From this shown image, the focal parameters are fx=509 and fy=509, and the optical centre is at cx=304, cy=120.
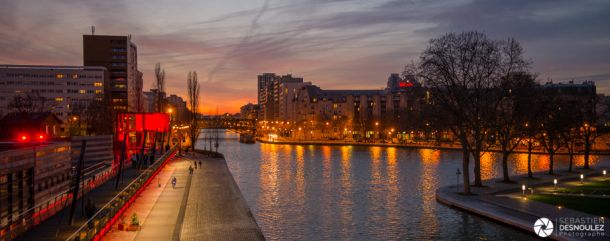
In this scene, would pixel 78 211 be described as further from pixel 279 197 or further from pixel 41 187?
pixel 279 197

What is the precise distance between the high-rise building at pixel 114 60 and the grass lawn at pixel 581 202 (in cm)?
15301

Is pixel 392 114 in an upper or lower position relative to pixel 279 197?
upper

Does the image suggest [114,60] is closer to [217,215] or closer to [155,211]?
[155,211]

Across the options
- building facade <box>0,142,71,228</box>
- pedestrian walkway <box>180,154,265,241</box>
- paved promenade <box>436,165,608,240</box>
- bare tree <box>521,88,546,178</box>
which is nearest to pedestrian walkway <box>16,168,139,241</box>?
building facade <box>0,142,71,228</box>

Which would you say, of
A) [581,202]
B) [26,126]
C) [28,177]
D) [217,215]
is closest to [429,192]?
[581,202]

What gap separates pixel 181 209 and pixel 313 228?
8793mm

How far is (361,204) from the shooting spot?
39.2m

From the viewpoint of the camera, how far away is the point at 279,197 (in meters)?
43.3

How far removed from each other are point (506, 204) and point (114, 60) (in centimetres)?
16433

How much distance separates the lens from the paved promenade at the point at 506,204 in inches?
1148

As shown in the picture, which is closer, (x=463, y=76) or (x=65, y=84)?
(x=463, y=76)

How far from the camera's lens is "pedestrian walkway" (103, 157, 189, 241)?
25.3m

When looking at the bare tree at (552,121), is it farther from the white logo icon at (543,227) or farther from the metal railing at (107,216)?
the metal railing at (107,216)

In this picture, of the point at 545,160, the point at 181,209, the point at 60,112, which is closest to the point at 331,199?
the point at 181,209
